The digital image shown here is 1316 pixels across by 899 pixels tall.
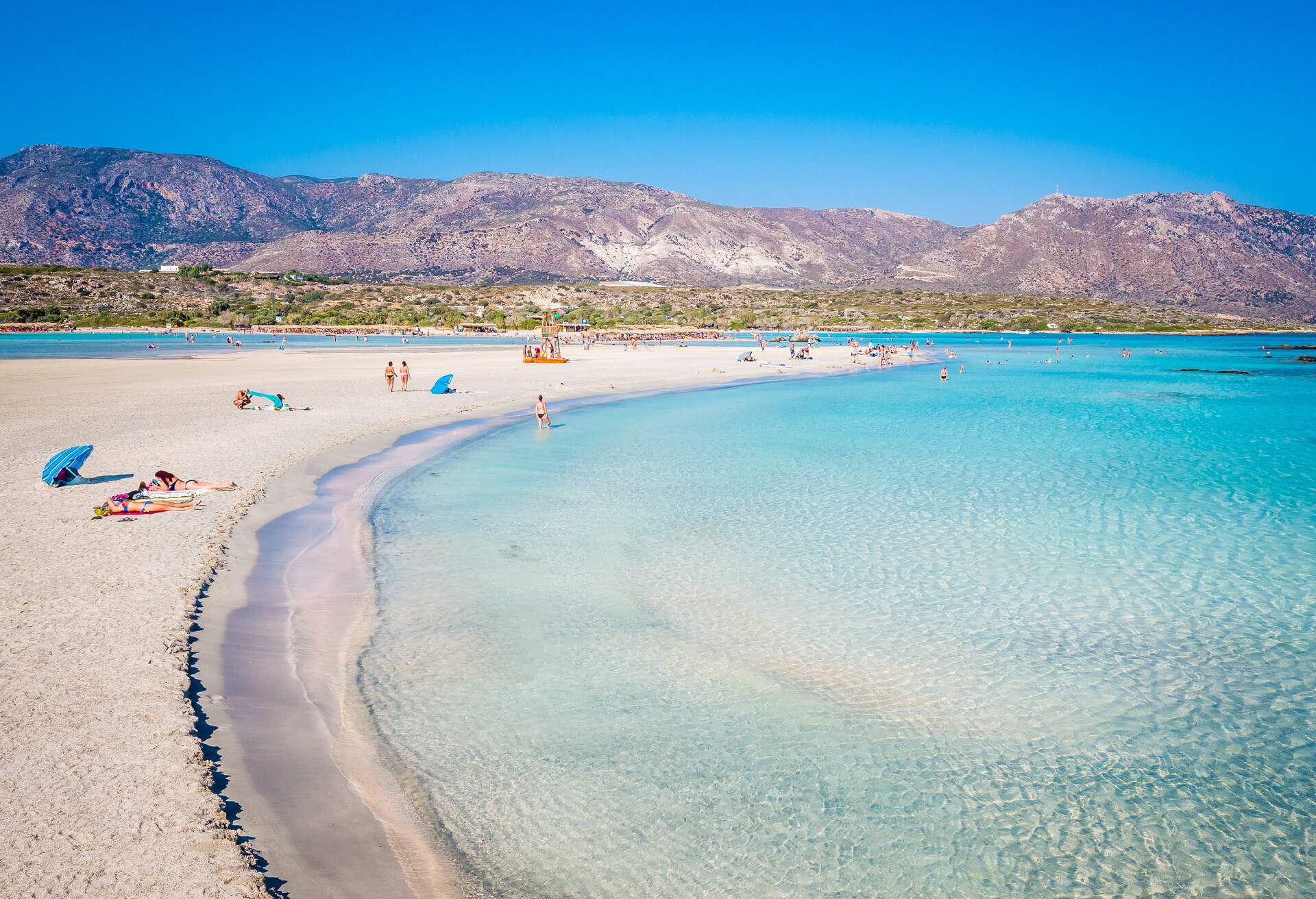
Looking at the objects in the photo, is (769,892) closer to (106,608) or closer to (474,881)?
(474,881)

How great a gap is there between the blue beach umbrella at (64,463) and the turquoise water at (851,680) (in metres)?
4.96

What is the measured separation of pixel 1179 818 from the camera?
5.68 meters

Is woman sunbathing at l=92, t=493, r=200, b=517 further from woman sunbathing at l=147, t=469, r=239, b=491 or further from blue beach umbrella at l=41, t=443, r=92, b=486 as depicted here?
blue beach umbrella at l=41, t=443, r=92, b=486

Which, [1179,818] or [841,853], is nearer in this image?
[841,853]

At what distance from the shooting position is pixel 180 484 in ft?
41.9

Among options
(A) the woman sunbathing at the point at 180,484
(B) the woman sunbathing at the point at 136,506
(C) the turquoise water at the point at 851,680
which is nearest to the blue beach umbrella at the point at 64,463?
(A) the woman sunbathing at the point at 180,484

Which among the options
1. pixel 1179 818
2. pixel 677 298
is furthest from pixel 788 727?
pixel 677 298

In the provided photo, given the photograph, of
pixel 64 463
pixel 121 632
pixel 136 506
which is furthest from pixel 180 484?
pixel 121 632

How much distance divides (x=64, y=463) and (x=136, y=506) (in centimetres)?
264

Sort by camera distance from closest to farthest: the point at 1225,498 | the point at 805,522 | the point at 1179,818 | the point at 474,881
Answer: the point at 474,881
the point at 1179,818
the point at 805,522
the point at 1225,498

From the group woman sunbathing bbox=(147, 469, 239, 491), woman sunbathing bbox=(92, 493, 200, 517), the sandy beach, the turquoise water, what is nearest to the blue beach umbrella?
the sandy beach

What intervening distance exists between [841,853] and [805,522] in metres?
8.50

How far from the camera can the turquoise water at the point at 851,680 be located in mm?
5270

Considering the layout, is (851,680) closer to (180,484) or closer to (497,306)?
(180,484)
